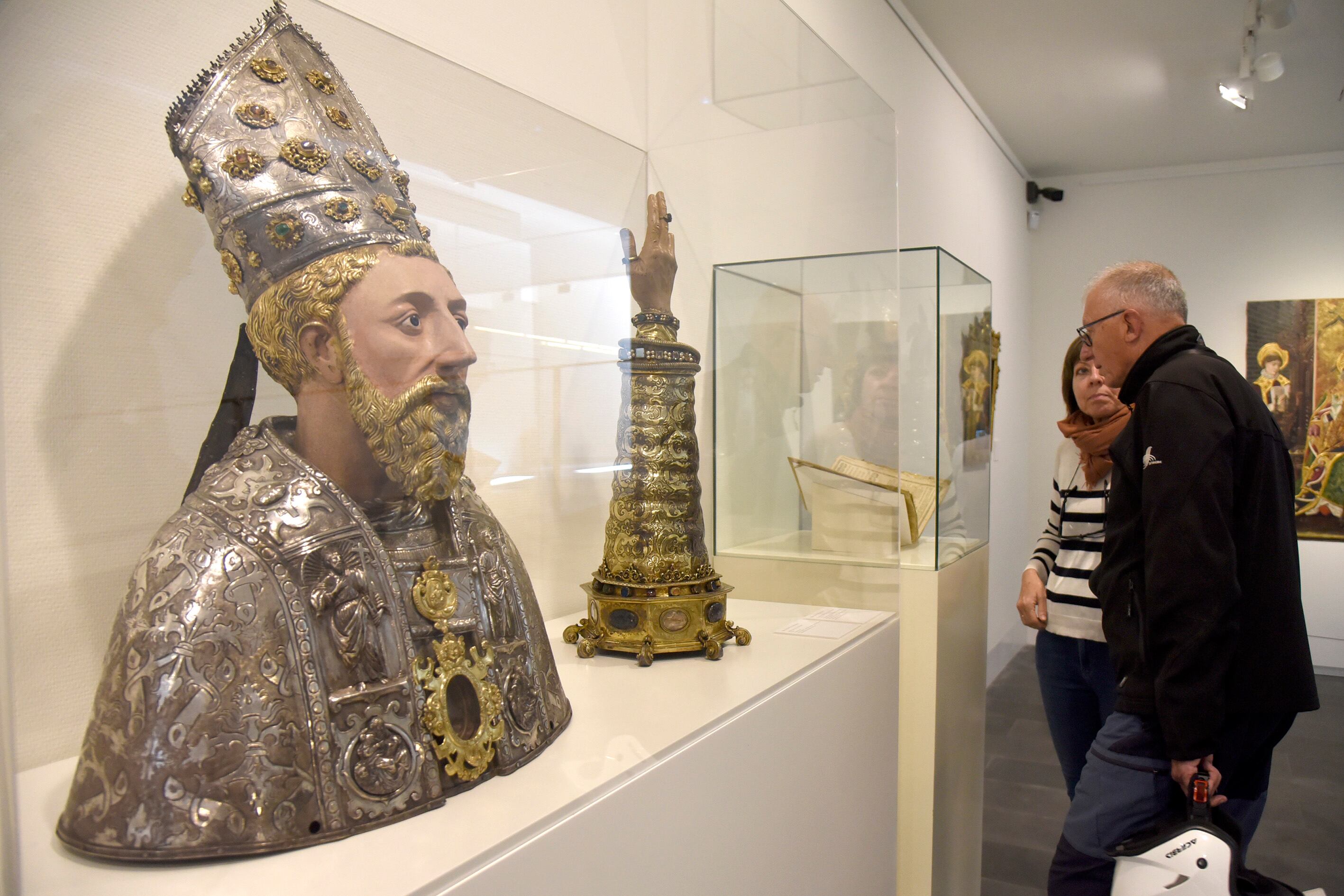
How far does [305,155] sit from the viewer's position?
45.8 inches

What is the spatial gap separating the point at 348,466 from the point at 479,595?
258 mm

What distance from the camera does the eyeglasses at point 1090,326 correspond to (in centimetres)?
250

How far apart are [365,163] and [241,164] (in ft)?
0.53

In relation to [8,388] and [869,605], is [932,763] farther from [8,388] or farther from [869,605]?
[8,388]

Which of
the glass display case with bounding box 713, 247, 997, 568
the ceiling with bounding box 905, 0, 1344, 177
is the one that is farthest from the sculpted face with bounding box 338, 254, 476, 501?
the ceiling with bounding box 905, 0, 1344, 177

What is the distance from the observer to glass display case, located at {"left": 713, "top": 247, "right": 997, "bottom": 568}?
8.96 feet

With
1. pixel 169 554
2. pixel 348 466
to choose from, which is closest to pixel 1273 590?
pixel 348 466

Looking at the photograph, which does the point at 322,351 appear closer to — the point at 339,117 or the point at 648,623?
the point at 339,117

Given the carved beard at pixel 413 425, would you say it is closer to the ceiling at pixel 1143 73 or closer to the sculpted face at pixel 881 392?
the sculpted face at pixel 881 392

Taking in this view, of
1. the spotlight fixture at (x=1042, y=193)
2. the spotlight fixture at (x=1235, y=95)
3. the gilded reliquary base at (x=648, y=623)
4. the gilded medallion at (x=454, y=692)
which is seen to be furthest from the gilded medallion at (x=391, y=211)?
the spotlight fixture at (x=1042, y=193)

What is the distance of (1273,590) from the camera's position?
2143 mm

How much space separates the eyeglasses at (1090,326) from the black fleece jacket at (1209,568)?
0.90 ft

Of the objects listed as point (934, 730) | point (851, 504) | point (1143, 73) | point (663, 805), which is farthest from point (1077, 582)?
point (1143, 73)

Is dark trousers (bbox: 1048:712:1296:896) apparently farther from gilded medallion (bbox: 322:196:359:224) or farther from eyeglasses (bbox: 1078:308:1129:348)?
gilded medallion (bbox: 322:196:359:224)
